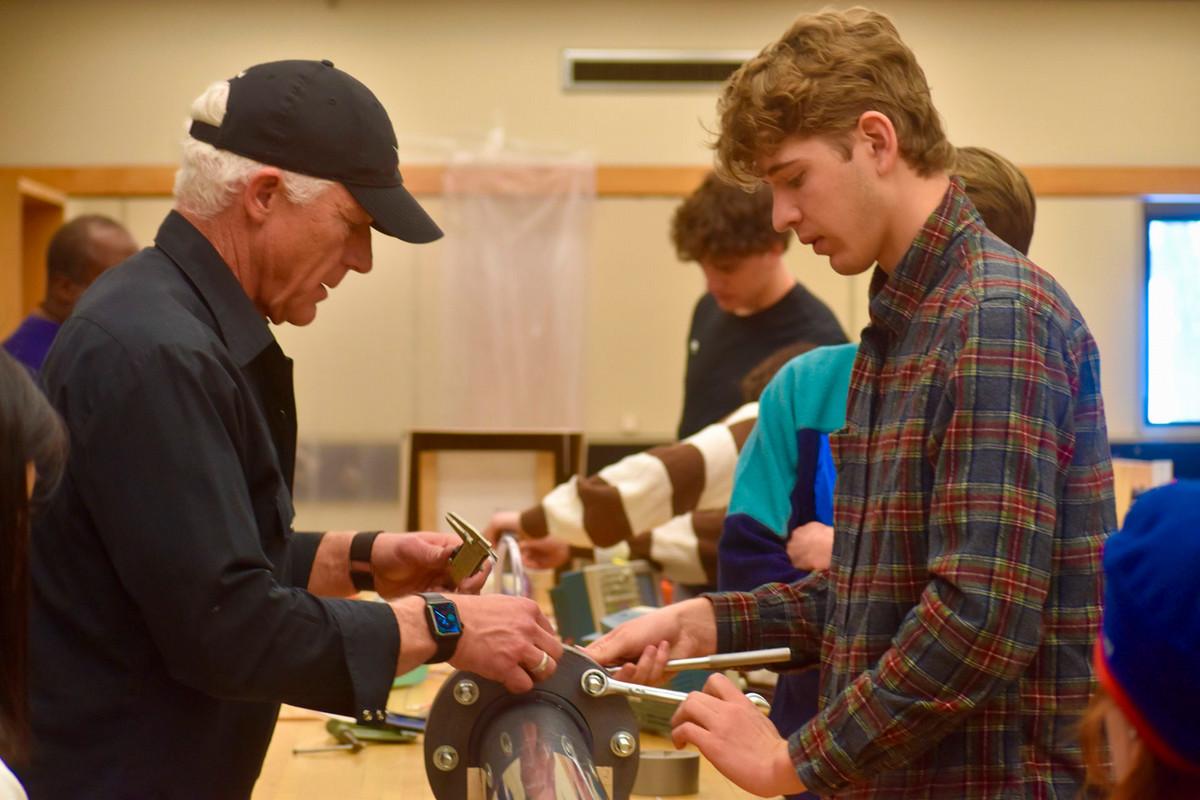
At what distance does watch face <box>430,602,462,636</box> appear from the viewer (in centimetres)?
130

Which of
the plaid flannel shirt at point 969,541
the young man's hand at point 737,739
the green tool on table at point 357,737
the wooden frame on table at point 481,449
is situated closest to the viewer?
the plaid flannel shirt at point 969,541

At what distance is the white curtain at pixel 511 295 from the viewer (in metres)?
4.76

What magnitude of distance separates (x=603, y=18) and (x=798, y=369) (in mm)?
4178

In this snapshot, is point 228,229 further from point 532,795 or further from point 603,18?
point 603,18

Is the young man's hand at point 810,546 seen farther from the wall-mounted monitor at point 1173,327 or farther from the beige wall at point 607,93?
the wall-mounted monitor at point 1173,327

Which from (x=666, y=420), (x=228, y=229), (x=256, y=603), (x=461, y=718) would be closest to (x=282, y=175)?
(x=228, y=229)

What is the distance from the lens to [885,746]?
117 centimetres

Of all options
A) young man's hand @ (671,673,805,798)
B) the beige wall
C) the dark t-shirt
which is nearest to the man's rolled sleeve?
young man's hand @ (671,673,805,798)

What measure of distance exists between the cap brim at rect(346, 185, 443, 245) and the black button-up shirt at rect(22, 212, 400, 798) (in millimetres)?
176

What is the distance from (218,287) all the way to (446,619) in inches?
16.6

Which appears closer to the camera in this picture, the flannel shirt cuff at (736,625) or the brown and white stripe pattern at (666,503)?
the flannel shirt cuff at (736,625)

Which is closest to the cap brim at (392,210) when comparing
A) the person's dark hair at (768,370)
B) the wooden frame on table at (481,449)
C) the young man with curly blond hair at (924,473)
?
the young man with curly blond hair at (924,473)

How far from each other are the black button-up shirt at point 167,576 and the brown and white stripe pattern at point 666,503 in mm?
1330

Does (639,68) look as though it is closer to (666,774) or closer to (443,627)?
(666,774)
